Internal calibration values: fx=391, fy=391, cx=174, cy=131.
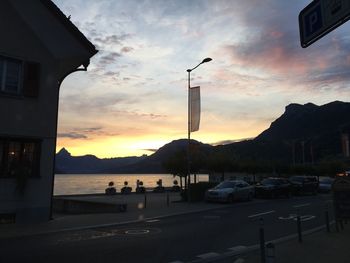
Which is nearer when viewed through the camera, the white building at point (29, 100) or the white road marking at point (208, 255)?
the white road marking at point (208, 255)

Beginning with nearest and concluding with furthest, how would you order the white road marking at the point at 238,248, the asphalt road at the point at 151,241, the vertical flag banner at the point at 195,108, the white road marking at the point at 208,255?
the asphalt road at the point at 151,241, the white road marking at the point at 208,255, the white road marking at the point at 238,248, the vertical flag banner at the point at 195,108

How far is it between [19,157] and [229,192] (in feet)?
50.2

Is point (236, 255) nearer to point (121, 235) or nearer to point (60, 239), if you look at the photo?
point (121, 235)

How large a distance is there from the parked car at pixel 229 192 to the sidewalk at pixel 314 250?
566 inches

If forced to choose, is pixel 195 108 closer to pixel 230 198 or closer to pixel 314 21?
pixel 230 198

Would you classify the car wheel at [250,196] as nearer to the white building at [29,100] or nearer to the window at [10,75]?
the white building at [29,100]

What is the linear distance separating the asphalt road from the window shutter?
22.2 feet

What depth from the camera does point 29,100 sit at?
17281 mm

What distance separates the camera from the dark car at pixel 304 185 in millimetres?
37022

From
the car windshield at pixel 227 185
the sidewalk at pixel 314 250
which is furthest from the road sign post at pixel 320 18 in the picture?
the car windshield at pixel 227 185

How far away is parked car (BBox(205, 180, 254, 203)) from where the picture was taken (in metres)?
27.5

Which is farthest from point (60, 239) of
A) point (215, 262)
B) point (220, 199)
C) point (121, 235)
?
point (220, 199)

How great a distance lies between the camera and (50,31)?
1811 centimetres

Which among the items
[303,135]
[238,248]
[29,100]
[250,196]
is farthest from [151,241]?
[303,135]
